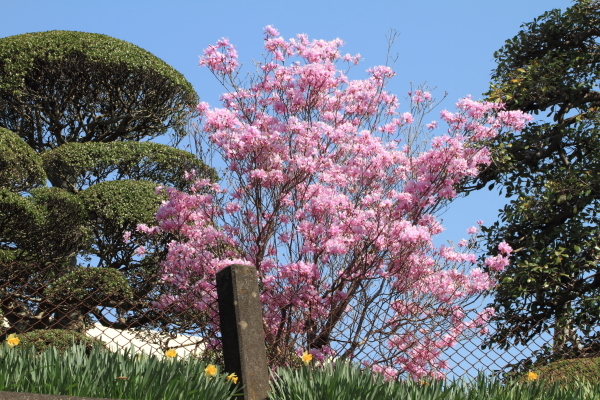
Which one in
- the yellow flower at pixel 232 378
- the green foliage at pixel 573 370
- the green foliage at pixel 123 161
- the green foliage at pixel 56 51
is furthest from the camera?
the green foliage at pixel 56 51

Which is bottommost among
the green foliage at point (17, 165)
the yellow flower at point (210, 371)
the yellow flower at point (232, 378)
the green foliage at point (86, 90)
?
the yellow flower at point (232, 378)

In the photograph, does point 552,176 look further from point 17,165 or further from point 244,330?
point 17,165

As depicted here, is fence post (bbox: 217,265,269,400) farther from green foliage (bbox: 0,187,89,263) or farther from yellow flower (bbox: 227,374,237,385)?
green foliage (bbox: 0,187,89,263)

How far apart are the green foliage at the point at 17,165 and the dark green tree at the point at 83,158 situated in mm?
20

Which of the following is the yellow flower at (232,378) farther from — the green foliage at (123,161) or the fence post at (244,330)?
the green foliage at (123,161)

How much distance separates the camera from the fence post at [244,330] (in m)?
3.70

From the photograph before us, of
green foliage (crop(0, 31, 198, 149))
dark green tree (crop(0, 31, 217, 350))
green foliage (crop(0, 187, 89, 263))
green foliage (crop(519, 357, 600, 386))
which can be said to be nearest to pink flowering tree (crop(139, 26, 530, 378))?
green foliage (crop(519, 357, 600, 386))

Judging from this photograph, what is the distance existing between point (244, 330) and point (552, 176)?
25.6ft

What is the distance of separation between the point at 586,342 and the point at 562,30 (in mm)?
5624

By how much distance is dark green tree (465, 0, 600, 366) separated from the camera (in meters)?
9.41

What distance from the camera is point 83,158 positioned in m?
14.1

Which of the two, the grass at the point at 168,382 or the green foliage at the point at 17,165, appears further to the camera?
the green foliage at the point at 17,165

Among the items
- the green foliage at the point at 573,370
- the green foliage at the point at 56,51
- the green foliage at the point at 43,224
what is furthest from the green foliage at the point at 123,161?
the green foliage at the point at 573,370

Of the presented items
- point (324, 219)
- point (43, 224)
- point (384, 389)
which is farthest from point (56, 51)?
point (384, 389)
